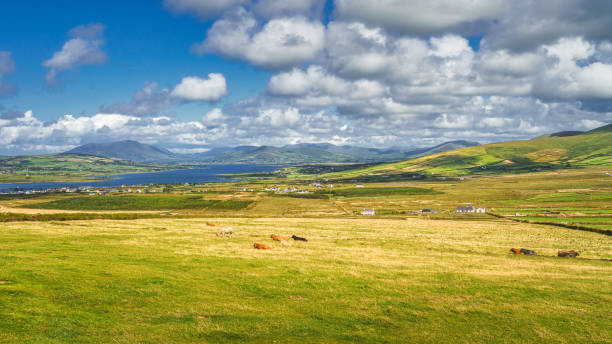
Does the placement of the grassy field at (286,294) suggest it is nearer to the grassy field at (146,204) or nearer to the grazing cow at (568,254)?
the grazing cow at (568,254)

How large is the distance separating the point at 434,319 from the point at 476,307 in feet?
13.7

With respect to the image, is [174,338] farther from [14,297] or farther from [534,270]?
[534,270]

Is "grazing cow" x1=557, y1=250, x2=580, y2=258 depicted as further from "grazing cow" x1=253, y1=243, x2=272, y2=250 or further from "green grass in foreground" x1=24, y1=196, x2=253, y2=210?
"green grass in foreground" x1=24, y1=196, x2=253, y2=210

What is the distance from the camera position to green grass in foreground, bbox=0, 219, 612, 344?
18469 mm

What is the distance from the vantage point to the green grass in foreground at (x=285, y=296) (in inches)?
727

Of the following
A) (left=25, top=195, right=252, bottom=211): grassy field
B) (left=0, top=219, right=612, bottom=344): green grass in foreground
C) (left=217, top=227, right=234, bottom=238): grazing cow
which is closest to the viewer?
(left=0, top=219, right=612, bottom=344): green grass in foreground

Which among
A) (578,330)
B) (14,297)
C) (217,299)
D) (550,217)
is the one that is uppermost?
(14,297)

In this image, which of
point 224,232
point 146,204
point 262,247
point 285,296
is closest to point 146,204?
point 146,204

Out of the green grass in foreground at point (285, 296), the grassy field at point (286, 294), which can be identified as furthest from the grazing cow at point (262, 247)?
the green grass in foreground at point (285, 296)

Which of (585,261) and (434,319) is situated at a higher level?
(434,319)

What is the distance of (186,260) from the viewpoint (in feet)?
111

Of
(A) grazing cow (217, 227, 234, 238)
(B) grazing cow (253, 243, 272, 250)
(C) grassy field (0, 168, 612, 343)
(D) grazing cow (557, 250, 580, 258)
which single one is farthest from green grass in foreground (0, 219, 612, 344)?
(A) grazing cow (217, 227, 234, 238)

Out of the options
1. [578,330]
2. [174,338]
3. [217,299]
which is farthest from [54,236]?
[578,330]

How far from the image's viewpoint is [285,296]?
2475 centimetres
